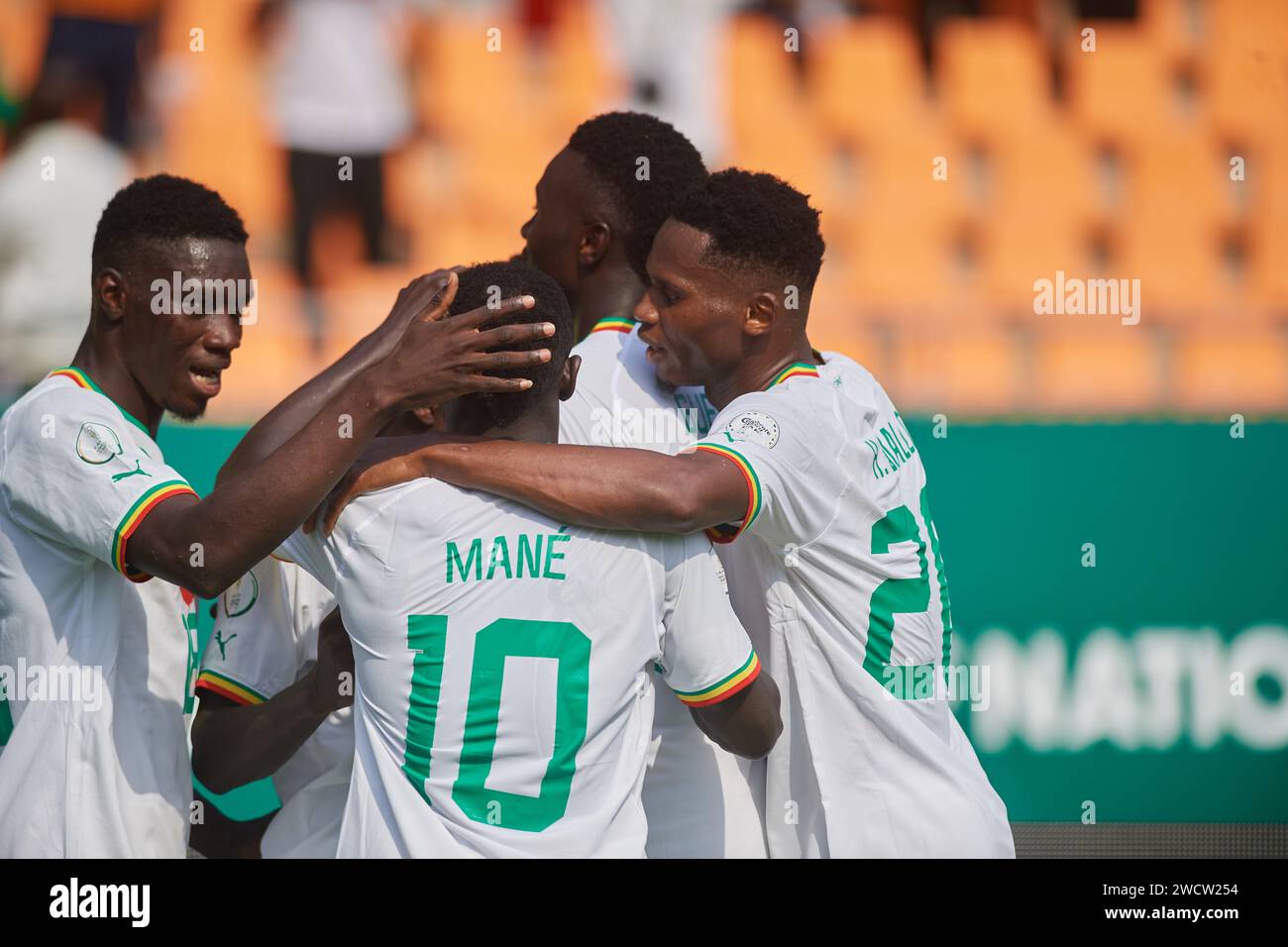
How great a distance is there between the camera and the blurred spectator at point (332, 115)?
841 cm

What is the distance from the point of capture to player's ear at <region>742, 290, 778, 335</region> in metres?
3.08

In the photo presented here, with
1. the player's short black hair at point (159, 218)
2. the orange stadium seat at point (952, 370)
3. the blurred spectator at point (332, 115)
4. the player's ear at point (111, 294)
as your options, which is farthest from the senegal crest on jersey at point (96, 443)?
the blurred spectator at point (332, 115)

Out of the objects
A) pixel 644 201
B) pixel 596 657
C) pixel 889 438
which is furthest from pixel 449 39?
pixel 596 657

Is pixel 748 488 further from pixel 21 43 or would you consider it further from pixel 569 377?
pixel 21 43

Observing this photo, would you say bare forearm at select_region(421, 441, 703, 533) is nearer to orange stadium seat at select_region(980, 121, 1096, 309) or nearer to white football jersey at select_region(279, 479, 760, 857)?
white football jersey at select_region(279, 479, 760, 857)

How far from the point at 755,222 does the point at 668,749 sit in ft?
3.84

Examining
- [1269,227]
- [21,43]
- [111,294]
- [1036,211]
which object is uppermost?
[21,43]

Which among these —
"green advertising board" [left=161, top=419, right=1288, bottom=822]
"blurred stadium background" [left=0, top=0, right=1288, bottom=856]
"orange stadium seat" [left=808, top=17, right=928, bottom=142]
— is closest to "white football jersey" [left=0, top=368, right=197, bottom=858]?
"blurred stadium background" [left=0, top=0, right=1288, bottom=856]

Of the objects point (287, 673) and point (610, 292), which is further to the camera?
point (610, 292)

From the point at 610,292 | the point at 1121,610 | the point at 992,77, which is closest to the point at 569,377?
the point at 610,292

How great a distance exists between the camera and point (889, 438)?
3.12 m

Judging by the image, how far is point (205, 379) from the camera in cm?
312

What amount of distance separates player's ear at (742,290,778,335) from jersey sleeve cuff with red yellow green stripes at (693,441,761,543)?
427 millimetres
